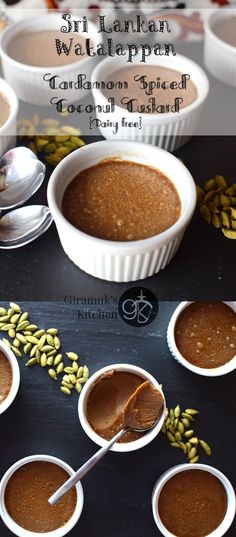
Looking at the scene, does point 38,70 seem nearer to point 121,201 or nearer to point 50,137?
point 50,137

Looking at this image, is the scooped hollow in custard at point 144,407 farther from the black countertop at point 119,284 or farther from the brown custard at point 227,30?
the brown custard at point 227,30

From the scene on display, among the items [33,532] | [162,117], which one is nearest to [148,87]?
[162,117]

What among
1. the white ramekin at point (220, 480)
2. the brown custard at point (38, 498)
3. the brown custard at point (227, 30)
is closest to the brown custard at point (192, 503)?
the white ramekin at point (220, 480)

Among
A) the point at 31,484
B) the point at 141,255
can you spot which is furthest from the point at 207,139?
the point at 31,484

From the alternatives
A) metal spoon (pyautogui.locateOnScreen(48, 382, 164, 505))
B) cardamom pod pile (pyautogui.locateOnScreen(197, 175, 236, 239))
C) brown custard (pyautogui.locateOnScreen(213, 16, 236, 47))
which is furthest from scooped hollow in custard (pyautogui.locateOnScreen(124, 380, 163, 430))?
brown custard (pyautogui.locateOnScreen(213, 16, 236, 47))

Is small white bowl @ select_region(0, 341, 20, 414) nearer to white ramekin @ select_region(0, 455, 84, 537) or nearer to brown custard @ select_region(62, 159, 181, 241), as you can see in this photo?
white ramekin @ select_region(0, 455, 84, 537)
